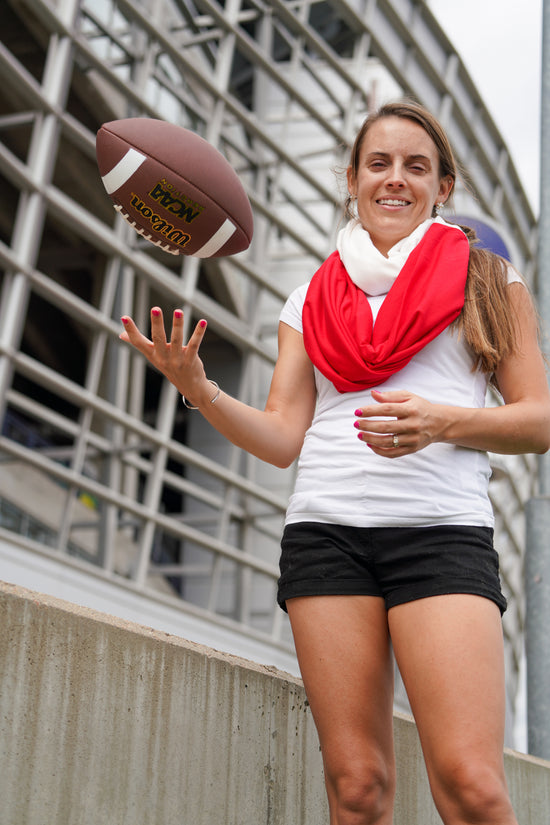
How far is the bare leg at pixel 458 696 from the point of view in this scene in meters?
1.82

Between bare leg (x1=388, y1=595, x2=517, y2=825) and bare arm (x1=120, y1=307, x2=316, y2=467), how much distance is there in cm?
56

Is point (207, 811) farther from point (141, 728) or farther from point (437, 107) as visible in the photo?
point (437, 107)

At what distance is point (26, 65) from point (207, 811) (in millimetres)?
13328

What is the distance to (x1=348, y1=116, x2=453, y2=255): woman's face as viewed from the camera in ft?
8.01

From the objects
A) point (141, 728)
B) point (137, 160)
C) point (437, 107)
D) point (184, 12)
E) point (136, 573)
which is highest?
point (437, 107)

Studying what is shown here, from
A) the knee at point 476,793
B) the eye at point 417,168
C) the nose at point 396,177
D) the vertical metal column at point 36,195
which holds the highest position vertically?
the vertical metal column at point 36,195

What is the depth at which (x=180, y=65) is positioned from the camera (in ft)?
43.6

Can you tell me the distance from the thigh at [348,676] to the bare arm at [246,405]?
444 millimetres

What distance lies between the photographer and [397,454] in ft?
6.53

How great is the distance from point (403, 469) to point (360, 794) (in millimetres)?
692

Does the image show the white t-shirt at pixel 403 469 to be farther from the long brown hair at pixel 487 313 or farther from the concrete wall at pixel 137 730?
the concrete wall at pixel 137 730

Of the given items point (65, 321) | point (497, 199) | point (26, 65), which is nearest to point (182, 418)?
point (65, 321)

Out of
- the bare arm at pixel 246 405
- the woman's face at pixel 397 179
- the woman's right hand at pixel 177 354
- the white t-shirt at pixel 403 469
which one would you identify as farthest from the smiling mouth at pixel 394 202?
the woman's right hand at pixel 177 354

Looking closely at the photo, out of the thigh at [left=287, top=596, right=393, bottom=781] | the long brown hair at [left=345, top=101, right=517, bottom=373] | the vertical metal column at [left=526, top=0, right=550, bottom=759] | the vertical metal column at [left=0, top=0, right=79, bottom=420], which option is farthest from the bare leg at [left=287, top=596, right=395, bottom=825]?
the vertical metal column at [left=0, top=0, right=79, bottom=420]
